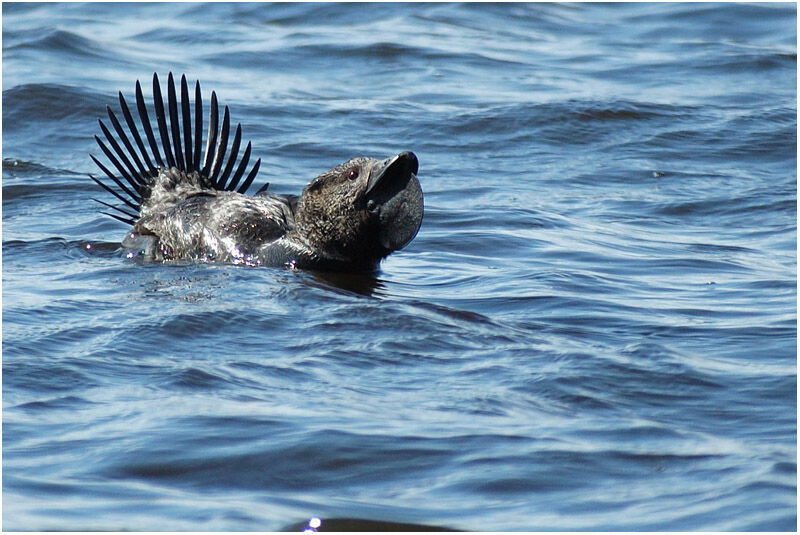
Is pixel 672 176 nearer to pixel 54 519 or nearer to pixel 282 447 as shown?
pixel 282 447

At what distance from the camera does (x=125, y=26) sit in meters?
15.0

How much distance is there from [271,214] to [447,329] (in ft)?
5.45

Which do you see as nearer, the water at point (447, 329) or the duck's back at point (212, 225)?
the water at point (447, 329)

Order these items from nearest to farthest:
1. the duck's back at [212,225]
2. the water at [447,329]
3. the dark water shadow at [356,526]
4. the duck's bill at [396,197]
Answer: the dark water shadow at [356,526], the water at [447,329], the duck's bill at [396,197], the duck's back at [212,225]

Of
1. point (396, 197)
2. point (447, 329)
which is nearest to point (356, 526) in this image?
point (447, 329)

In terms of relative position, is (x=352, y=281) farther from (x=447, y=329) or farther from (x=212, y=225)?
(x=447, y=329)

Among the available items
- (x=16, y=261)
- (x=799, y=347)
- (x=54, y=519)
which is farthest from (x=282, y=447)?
(x=16, y=261)

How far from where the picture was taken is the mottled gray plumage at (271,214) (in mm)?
6094

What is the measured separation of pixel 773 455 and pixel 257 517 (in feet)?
5.11

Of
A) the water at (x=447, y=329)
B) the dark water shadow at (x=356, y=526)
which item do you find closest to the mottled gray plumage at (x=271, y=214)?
the water at (x=447, y=329)

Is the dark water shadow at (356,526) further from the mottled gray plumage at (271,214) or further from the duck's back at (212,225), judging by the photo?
the duck's back at (212,225)

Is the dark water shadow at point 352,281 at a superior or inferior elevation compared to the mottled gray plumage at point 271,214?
inferior

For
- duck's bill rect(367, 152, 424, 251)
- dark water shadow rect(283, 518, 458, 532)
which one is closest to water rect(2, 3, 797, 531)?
dark water shadow rect(283, 518, 458, 532)

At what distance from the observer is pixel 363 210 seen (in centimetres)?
615
